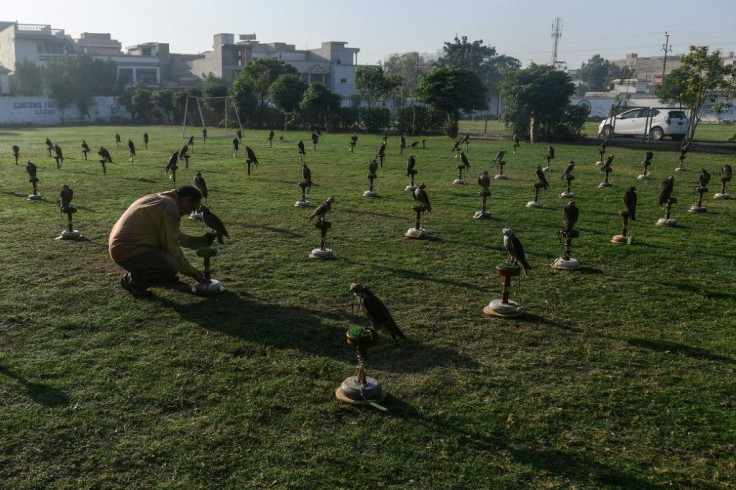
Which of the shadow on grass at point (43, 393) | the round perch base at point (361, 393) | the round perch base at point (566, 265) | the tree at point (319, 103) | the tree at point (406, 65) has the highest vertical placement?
the tree at point (406, 65)

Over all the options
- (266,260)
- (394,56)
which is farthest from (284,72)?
(394,56)

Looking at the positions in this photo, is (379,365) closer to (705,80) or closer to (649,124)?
(705,80)

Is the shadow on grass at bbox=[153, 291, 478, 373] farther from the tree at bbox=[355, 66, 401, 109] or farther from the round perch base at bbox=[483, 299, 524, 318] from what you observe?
the tree at bbox=[355, 66, 401, 109]

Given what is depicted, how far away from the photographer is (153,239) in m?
7.08

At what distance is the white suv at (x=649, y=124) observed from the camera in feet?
91.0

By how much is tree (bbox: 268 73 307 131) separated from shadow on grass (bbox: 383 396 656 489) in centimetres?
3637

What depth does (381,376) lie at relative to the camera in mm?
5297

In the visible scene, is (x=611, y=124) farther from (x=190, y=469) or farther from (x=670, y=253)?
(x=190, y=469)

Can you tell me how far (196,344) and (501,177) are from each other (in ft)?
42.1

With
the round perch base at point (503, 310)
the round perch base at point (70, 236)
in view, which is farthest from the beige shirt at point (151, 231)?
the round perch base at point (503, 310)

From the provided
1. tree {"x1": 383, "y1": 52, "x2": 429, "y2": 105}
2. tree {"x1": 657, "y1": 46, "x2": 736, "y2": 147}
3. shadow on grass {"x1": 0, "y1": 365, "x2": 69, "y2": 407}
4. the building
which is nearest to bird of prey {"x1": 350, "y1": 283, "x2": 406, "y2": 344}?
shadow on grass {"x1": 0, "y1": 365, "x2": 69, "y2": 407}

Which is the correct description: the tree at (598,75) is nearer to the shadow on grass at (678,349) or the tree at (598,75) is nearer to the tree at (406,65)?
the tree at (406,65)

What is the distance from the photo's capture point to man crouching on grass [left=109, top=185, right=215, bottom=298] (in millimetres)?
6930

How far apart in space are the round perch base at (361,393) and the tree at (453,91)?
95.2ft
